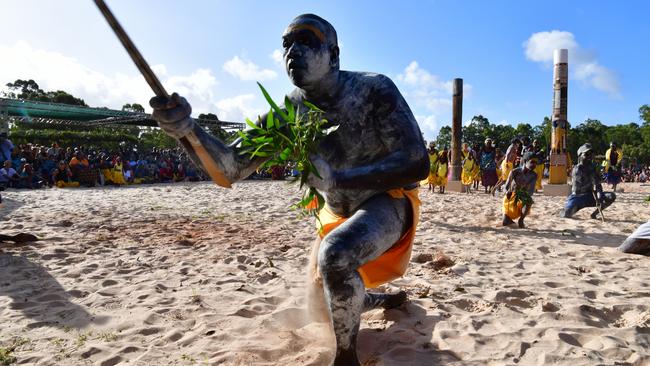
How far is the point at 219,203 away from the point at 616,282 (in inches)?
318

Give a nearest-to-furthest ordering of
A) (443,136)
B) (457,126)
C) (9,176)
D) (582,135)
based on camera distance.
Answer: (9,176) < (457,126) < (582,135) < (443,136)

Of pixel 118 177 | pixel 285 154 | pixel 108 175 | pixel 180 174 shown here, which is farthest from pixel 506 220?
pixel 180 174

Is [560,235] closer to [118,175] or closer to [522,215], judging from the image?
[522,215]

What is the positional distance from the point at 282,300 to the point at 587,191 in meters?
7.09

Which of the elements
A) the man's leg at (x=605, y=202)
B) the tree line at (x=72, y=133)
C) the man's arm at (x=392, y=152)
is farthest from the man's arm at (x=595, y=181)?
the tree line at (x=72, y=133)

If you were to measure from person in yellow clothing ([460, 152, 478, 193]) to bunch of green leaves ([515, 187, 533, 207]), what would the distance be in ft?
21.2

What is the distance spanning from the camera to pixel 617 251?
17.3 ft

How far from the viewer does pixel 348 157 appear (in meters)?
2.59

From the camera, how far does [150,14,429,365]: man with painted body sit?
2105 millimetres

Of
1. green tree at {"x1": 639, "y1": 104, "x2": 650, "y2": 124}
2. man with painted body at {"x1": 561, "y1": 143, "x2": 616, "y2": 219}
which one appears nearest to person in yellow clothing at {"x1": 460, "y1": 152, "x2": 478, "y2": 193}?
man with painted body at {"x1": 561, "y1": 143, "x2": 616, "y2": 219}

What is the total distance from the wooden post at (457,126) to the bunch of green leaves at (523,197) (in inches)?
275

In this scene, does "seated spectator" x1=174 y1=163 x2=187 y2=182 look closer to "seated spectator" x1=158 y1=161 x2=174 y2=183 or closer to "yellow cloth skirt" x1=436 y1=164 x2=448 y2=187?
"seated spectator" x1=158 y1=161 x2=174 y2=183

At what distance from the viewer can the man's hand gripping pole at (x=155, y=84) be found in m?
1.98

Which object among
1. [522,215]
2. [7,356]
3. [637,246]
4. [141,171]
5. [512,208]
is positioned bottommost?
[7,356]
